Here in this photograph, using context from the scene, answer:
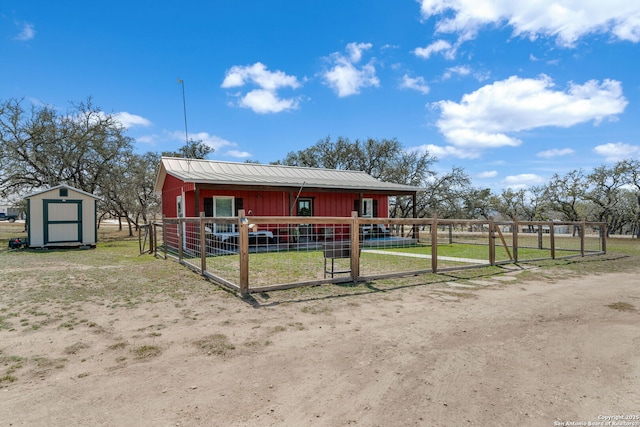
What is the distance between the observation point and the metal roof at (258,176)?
13055 millimetres

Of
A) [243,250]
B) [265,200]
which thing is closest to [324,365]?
[243,250]

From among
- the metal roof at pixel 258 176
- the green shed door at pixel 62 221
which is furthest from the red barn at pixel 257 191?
the green shed door at pixel 62 221

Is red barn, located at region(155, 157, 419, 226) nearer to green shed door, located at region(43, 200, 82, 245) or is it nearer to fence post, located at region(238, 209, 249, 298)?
green shed door, located at region(43, 200, 82, 245)

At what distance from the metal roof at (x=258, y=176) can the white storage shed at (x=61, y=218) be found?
3.58 metres

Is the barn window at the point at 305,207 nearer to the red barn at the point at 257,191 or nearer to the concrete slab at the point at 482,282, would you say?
the red barn at the point at 257,191

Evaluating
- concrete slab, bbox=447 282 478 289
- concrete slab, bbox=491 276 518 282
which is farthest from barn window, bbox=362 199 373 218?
concrete slab, bbox=447 282 478 289

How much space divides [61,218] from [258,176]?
26.3 feet

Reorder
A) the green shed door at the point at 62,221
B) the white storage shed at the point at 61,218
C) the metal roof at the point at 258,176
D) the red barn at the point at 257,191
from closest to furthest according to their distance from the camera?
1. the metal roof at the point at 258,176
2. the red barn at the point at 257,191
3. the white storage shed at the point at 61,218
4. the green shed door at the point at 62,221

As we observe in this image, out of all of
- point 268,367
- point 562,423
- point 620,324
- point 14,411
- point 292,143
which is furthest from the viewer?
point 292,143

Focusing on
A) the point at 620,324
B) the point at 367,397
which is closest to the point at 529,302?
the point at 620,324

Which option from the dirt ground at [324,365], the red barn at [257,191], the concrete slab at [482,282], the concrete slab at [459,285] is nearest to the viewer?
the dirt ground at [324,365]

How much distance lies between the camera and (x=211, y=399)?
2541mm

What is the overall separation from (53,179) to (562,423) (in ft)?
78.9

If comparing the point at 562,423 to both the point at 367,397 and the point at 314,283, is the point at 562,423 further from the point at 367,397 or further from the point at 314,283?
the point at 314,283
